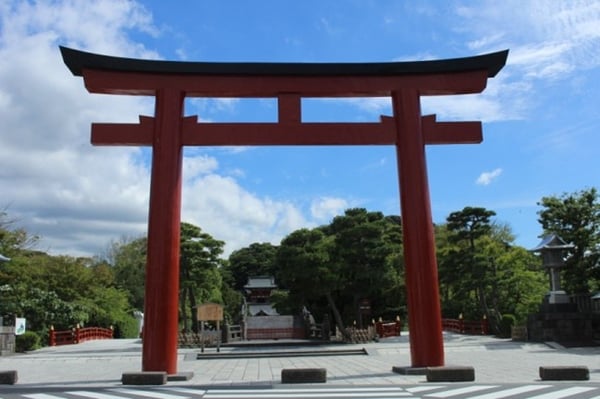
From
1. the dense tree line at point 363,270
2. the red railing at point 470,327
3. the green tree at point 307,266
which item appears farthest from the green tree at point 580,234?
the green tree at point 307,266

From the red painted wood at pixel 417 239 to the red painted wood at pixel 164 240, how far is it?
4.97 meters

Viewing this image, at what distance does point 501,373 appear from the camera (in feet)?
39.5

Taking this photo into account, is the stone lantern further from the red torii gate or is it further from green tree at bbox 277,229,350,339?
the red torii gate

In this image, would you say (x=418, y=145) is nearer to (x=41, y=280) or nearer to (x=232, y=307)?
(x=41, y=280)

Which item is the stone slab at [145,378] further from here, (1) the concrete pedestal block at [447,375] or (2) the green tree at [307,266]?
(2) the green tree at [307,266]

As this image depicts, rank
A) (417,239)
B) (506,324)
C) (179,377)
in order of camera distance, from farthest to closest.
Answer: (506,324)
(417,239)
(179,377)

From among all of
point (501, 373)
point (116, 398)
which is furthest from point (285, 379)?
point (501, 373)

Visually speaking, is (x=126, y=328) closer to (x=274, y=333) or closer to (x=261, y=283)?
(x=274, y=333)

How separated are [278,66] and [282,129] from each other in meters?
1.47

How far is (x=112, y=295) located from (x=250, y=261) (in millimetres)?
37548

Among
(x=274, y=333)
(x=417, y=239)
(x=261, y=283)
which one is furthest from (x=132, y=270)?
(x=417, y=239)

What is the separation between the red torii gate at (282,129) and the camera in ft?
37.4

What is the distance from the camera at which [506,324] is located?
25.7 m

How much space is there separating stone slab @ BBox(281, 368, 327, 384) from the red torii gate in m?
2.38
